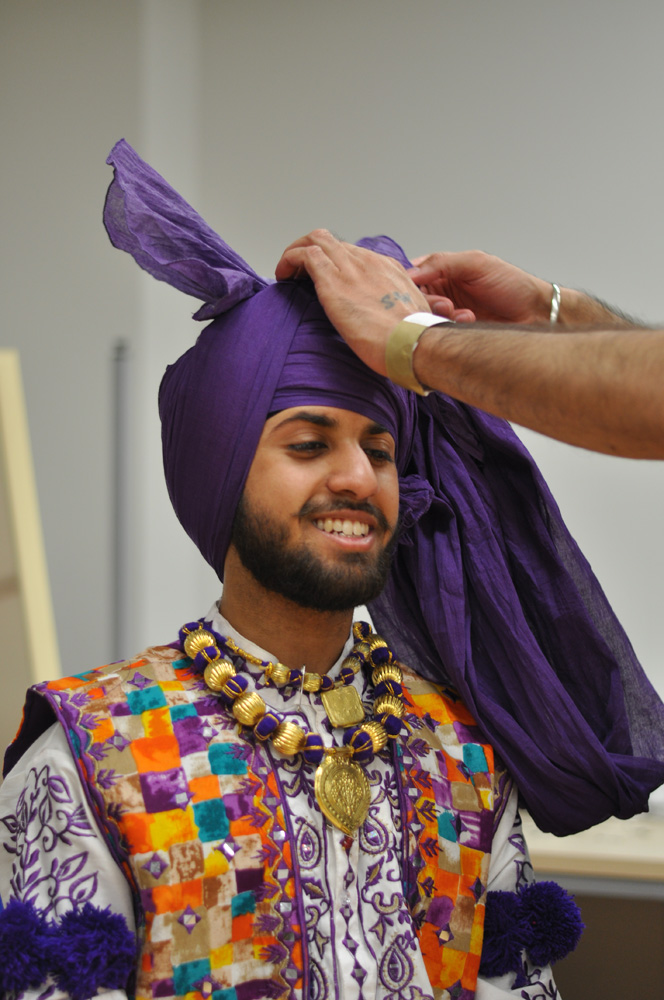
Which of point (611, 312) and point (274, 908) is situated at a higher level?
point (611, 312)

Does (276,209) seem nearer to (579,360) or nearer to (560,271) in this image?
(560,271)

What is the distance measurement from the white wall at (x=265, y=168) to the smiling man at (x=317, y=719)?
4.61 ft

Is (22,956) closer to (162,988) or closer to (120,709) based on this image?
(162,988)

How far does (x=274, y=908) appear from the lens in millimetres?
1268

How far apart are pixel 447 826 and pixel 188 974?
43 cm

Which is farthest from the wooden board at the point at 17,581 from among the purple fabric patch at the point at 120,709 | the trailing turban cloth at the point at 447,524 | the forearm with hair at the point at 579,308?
the forearm with hair at the point at 579,308

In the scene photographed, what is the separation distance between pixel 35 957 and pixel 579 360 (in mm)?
935

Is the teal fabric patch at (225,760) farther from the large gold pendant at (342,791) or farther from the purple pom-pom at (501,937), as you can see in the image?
the purple pom-pom at (501,937)

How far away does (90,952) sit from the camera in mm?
Answer: 1125

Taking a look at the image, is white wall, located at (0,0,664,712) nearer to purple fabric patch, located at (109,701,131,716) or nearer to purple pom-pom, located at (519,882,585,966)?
purple pom-pom, located at (519,882,585,966)

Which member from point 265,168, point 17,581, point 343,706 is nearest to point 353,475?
point 343,706

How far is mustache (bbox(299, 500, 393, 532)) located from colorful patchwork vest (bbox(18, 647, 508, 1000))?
310mm

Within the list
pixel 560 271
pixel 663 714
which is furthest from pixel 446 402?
pixel 560 271

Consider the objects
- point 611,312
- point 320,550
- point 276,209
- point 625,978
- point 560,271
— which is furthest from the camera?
point 276,209
